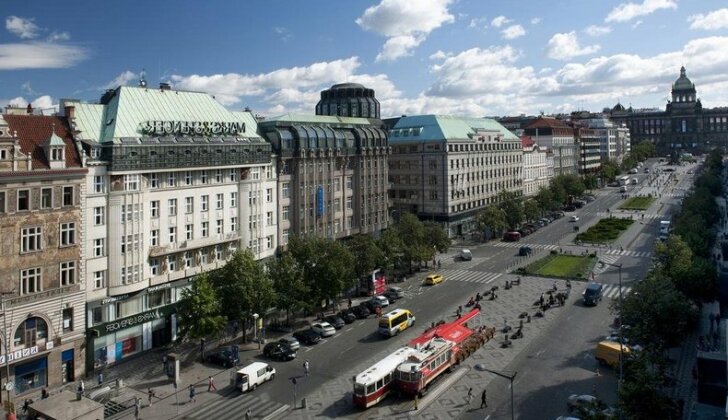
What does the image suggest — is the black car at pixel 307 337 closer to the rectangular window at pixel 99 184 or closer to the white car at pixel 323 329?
the white car at pixel 323 329

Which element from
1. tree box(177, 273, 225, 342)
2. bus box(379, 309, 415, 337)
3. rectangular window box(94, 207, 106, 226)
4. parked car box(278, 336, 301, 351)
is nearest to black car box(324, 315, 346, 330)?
bus box(379, 309, 415, 337)

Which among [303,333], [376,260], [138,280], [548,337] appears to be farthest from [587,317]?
[138,280]

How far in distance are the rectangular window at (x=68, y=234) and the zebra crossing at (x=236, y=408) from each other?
20.3 meters

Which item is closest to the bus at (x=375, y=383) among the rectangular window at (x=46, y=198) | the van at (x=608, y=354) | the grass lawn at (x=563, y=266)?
the van at (x=608, y=354)

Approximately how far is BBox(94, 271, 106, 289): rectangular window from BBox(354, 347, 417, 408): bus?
28014 millimetres

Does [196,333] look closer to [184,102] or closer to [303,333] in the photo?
[303,333]

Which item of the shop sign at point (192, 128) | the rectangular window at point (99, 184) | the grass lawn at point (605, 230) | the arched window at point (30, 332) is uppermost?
the shop sign at point (192, 128)

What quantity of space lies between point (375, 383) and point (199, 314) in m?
19.5

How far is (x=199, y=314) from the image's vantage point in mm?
55188

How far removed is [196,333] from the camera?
5516 centimetres

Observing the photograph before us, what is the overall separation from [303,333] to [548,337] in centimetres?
2715

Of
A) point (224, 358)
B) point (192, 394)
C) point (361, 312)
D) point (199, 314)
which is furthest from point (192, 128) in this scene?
point (192, 394)

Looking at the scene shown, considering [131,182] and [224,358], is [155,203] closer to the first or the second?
[131,182]

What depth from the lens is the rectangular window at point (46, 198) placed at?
169ft
